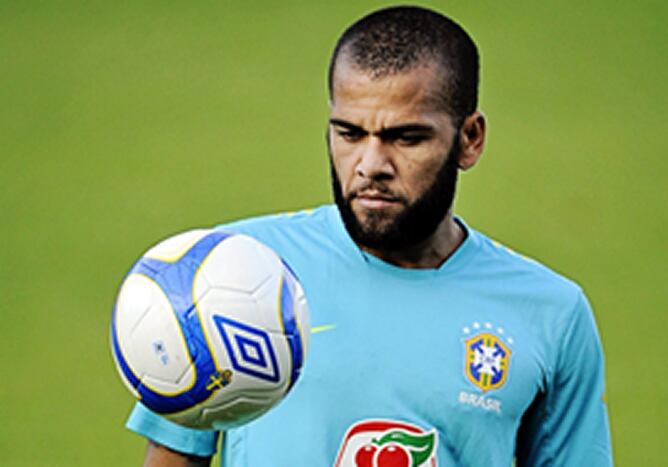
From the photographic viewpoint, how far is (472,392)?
3.32 m

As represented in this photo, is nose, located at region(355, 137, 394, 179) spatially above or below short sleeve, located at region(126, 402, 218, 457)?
above

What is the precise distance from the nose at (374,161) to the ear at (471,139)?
328mm

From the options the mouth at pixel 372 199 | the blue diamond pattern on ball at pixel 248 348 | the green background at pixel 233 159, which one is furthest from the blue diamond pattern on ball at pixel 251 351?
the green background at pixel 233 159

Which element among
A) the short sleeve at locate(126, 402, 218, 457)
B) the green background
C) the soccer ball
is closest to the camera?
the soccer ball

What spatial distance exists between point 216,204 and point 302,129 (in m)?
2.15

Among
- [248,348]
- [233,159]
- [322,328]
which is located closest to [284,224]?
[322,328]

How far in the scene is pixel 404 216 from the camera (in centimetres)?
329

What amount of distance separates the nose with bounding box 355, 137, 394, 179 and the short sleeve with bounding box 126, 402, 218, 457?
72 cm

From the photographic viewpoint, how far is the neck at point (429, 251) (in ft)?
11.3

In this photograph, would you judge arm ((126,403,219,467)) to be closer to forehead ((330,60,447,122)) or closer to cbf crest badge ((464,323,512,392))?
cbf crest badge ((464,323,512,392))

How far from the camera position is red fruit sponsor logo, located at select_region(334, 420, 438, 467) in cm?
321

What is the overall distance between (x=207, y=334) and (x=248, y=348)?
9 cm

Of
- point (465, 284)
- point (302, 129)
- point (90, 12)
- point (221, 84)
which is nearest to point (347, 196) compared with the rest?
point (465, 284)

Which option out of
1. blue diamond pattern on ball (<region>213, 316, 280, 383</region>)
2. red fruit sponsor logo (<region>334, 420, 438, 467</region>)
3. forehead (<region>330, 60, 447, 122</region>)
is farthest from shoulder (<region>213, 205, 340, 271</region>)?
blue diamond pattern on ball (<region>213, 316, 280, 383</region>)
